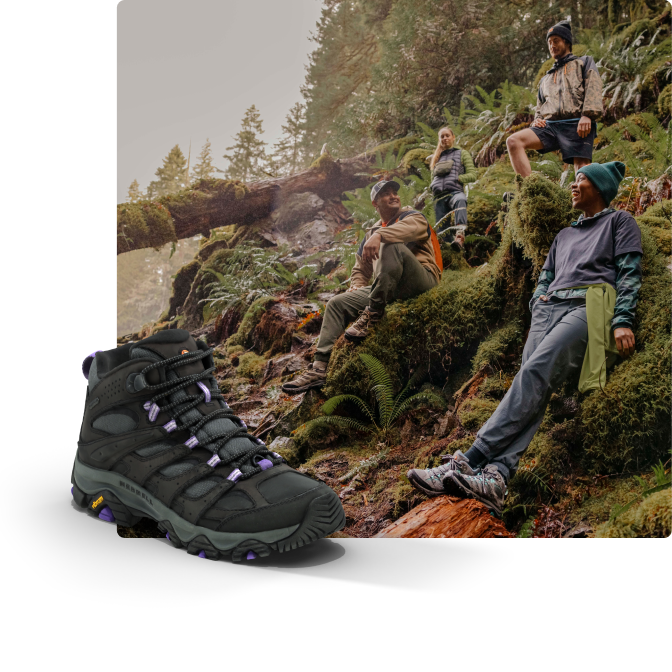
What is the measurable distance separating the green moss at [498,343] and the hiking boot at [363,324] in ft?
1.59

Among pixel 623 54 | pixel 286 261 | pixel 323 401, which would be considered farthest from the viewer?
pixel 286 261

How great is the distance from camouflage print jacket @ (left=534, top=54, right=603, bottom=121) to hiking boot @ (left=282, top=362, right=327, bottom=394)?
4.90 ft

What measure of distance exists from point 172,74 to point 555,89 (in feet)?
6.37

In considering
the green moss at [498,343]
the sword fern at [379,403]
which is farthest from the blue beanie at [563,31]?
the sword fern at [379,403]

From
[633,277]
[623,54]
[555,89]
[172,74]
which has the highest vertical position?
[172,74]

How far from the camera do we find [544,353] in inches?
76.6

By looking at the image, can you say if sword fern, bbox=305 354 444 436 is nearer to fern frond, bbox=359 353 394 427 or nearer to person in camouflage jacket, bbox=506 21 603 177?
fern frond, bbox=359 353 394 427

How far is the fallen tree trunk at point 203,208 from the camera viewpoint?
8.79 feet

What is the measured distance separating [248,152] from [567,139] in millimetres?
1590

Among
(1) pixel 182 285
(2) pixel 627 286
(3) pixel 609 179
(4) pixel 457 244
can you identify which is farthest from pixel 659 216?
(1) pixel 182 285

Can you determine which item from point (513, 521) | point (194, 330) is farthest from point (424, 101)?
point (513, 521)

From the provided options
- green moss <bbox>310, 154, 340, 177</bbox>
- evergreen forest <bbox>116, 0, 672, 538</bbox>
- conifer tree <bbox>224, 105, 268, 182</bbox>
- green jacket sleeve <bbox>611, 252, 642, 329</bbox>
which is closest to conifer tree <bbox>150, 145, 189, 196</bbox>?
evergreen forest <bbox>116, 0, 672, 538</bbox>

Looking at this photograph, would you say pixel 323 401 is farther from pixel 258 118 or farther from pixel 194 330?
pixel 258 118

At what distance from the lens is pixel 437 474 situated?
1.96m
